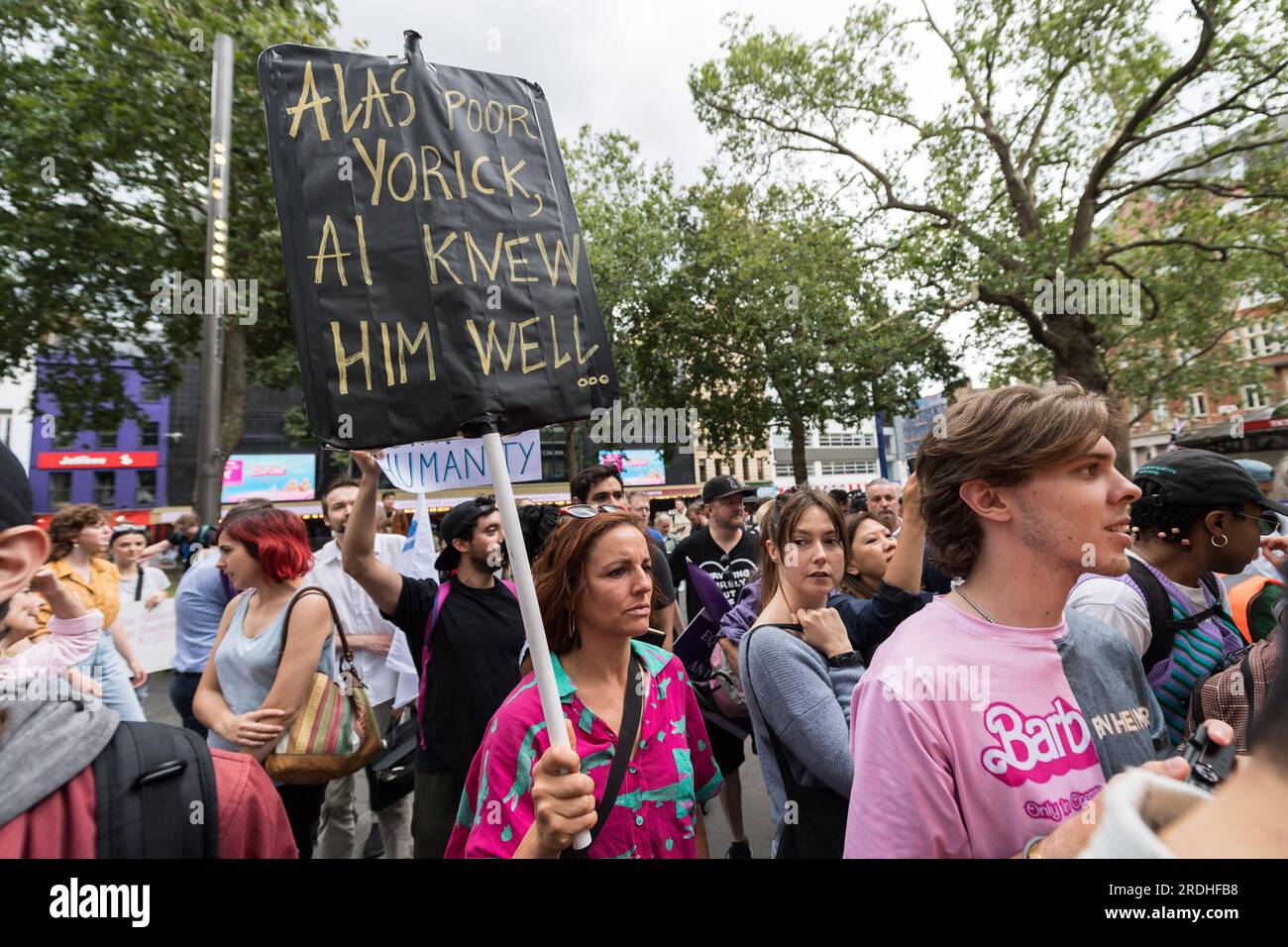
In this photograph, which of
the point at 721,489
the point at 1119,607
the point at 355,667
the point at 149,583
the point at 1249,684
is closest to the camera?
the point at 1249,684

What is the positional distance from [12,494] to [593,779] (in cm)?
146

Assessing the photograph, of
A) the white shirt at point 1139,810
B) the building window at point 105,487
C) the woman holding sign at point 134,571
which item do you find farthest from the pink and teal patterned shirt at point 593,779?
the building window at point 105,487

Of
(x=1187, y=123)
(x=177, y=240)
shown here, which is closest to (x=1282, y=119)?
(x=1187, y=123)

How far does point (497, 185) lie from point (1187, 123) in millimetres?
13444

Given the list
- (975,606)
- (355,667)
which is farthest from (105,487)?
(975,606)

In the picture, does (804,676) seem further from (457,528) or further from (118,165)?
(118,165)

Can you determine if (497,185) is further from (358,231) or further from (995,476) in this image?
(995,476)

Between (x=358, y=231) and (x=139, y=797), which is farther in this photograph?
(x=358, y=231)

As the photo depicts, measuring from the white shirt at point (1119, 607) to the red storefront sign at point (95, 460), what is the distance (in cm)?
4885

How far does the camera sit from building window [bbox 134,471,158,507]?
40312 millimetres

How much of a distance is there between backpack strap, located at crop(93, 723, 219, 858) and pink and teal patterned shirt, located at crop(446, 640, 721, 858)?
0.75m

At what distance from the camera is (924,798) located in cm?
127

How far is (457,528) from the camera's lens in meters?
3.40

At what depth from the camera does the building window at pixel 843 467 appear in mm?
65875
